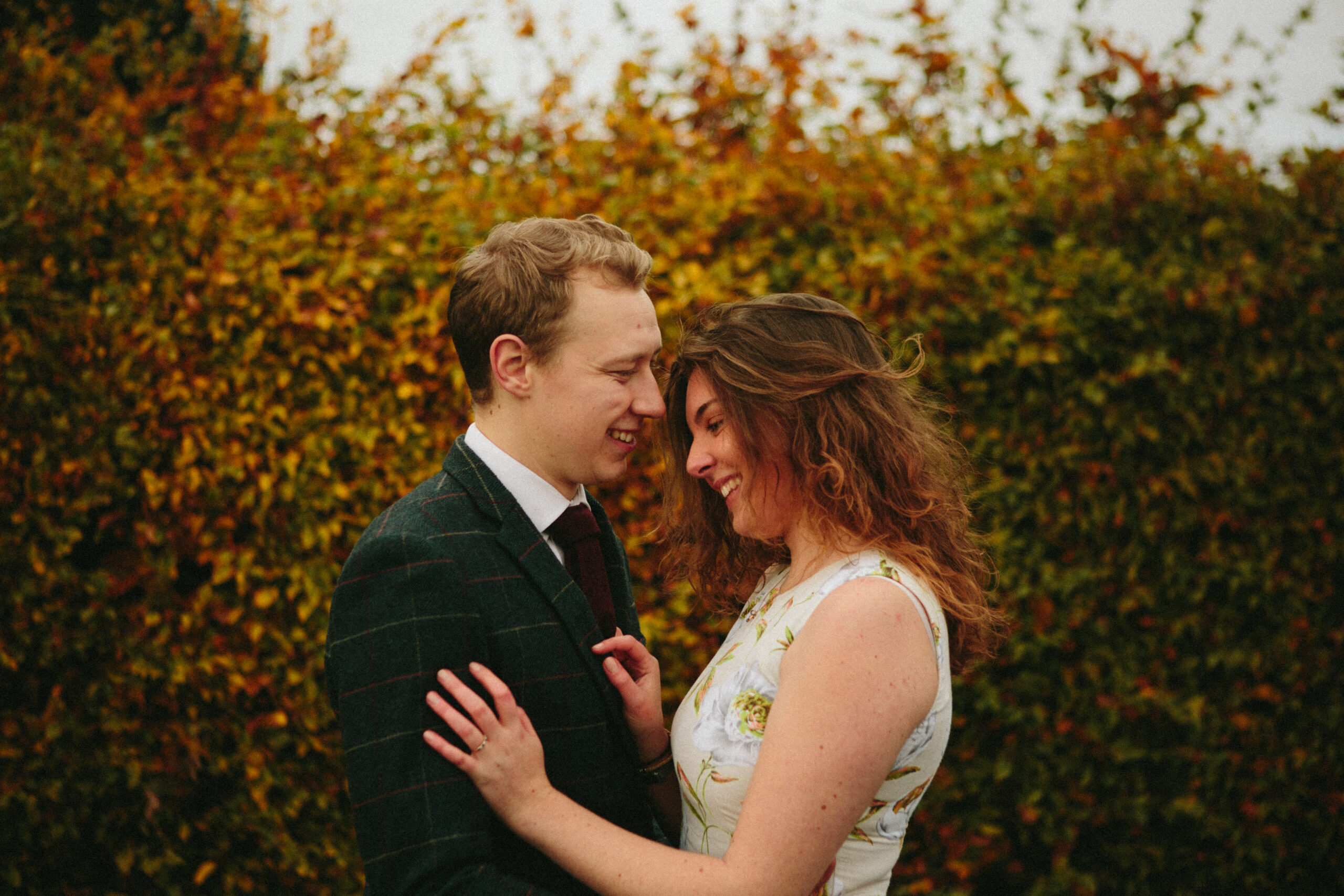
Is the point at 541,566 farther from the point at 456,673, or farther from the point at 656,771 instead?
the point at 656,771

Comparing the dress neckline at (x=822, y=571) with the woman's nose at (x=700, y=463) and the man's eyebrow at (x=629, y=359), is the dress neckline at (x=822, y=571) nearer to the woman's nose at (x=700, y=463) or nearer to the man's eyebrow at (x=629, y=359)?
the woman's nose at (x=700, y=463)

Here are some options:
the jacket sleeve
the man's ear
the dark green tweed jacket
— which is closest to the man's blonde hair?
the man's ear

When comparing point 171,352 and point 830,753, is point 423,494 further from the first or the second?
point 171,352

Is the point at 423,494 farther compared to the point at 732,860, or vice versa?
the point at 423,494

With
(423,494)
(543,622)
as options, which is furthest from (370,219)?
(543,622)

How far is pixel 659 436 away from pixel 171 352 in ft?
7.60

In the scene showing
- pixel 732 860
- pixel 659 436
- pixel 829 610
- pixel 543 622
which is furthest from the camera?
pixel 659 436

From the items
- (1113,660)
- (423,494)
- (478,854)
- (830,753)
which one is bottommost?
(1113,660)

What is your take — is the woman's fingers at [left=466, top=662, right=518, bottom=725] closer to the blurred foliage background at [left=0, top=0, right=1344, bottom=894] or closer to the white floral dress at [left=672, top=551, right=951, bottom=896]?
the white floral dress at [left=672, top=551, right=951, bottom=896]

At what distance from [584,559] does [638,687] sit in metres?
0.33

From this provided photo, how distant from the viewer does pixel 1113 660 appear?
3830 millimetres

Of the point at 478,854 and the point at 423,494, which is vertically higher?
the point at 423,494

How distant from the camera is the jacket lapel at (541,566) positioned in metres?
2.00

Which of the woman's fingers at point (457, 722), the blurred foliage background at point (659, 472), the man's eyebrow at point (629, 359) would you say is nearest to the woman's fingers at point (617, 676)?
the woman's fingers at point (457, 722)
